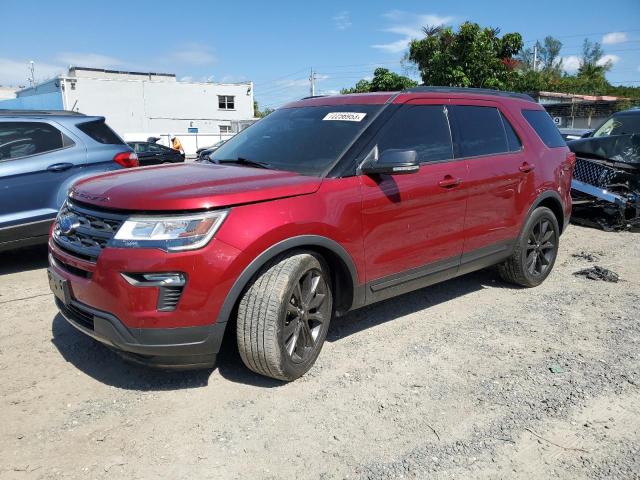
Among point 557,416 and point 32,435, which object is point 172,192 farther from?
point 557,416

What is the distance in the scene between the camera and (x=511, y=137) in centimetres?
500

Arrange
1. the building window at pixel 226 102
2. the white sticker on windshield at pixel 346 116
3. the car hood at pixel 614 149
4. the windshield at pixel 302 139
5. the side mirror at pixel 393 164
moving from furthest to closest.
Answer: the building window at pixel 226 102
the car hood at pixel 614 149
the white sticker on windshield at pixel 346 116
the windshield at pixel 302 139
the side mirror at pixel 393 164

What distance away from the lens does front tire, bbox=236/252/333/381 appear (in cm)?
314

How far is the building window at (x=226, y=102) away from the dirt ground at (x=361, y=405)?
154 ft

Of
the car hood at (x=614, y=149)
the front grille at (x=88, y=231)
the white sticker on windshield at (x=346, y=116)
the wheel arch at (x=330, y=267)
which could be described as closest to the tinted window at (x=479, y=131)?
the white sticker on windshield at (x=346, y=116)

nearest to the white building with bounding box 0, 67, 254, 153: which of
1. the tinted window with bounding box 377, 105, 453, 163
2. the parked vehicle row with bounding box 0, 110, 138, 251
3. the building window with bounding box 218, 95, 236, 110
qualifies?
the building window with bounding box 218, 95, 236, 110

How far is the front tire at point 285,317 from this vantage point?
124 inches

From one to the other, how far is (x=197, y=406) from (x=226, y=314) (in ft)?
1.97

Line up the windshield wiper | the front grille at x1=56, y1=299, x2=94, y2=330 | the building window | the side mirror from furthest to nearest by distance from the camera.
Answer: the building window < the windshield wiper < the side mirror < the front grille at x1=56, y1=299, x2=94, y2=330

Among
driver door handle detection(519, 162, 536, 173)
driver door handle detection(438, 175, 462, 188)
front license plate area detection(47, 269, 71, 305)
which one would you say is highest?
driver door handle detection(519, 162, 536, 173)

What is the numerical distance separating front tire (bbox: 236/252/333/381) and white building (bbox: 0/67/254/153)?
3555cm

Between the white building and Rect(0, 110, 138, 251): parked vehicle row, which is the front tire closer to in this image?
Rect(0, 110, 138, 251): parked vehicle row

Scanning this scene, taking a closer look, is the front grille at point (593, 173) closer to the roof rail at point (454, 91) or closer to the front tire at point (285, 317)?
the roof rail at point (454, 91)

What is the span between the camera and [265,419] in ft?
9.96
